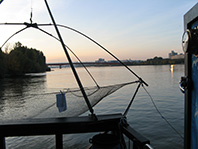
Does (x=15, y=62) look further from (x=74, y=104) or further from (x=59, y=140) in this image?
(x=59, y=140)

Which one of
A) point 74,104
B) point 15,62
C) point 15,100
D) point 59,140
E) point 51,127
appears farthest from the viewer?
point 15,62

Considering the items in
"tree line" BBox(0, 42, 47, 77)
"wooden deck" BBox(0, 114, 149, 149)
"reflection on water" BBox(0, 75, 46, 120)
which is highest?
"tree line" BBox(0, 42, 47, 77)

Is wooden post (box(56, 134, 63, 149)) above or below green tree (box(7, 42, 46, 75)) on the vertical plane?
below

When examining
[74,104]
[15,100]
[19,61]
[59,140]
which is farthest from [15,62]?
[59,140]

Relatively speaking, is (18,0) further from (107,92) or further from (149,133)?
(149,133)

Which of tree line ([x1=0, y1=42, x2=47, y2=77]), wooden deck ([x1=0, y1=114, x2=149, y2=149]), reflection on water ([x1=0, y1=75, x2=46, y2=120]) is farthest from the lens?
tree line ([x1=0, y1=42, x2=47, y2=77])

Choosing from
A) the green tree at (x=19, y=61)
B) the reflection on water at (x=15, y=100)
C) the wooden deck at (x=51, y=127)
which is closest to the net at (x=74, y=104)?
the reflection on water at (x=15, y=100)

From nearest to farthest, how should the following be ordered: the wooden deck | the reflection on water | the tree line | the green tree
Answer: the wooden deck, the reflection on water, the tree line, the green tree

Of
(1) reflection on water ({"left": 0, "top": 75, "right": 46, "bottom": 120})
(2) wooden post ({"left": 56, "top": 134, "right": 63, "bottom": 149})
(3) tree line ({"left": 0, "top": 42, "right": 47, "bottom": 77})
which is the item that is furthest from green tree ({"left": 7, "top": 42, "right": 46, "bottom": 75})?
(2) wooden post ({"left": 56, "top": 134, "right": 63, "bottom": 149})

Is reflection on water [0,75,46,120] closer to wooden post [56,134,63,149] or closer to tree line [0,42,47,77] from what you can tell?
wooden post [56,134,63,149]

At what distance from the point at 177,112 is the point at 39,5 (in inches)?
345

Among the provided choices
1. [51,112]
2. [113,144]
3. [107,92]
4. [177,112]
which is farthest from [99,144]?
[177,112]

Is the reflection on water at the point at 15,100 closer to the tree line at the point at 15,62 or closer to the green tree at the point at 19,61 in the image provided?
the tree line at the point at 15,62

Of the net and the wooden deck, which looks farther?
the net
